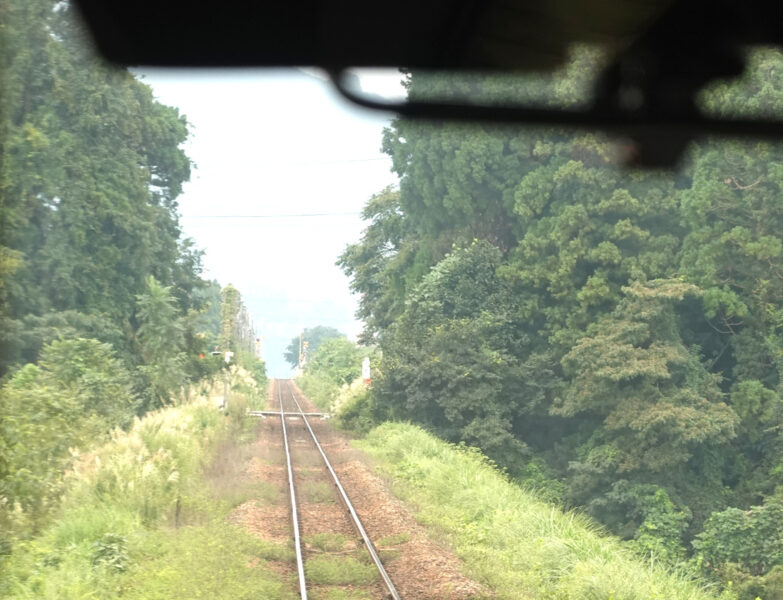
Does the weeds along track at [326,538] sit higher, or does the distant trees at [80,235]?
the distant trees at [80,235]

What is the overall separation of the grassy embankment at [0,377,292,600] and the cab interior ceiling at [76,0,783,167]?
5.93 meters

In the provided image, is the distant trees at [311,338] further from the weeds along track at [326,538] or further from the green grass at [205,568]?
the green grass at [205,568]

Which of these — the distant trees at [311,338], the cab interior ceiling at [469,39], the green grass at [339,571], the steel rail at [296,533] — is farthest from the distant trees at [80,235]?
the distant trees at [311,338]

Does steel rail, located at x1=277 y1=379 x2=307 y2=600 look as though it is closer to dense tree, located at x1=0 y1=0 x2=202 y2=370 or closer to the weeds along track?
the weeds along track

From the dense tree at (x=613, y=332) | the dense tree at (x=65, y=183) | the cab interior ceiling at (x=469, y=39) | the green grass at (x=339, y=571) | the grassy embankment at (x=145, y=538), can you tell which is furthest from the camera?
the dense tree at (x=65, y=183)

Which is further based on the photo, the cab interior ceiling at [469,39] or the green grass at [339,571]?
the green grass at [339,571]

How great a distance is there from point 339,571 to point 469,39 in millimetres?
7801

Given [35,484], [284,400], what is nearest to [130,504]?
[35,484]

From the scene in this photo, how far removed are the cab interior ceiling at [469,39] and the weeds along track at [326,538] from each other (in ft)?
21.6

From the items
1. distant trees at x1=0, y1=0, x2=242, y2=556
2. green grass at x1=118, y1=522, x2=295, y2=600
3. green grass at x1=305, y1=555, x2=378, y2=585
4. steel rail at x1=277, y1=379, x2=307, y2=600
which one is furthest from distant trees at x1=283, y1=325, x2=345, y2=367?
green grass at x1=305, y1=555, x2=378, y2=585

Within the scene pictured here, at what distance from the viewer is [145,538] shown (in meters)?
10.5

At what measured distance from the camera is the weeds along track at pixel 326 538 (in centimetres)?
1017

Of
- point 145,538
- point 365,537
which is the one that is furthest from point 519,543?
point 145,538

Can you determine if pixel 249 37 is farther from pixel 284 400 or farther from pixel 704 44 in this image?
pixel 284 400
